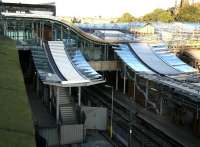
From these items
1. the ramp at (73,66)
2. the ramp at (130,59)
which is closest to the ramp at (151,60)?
the ramp at (130,59)

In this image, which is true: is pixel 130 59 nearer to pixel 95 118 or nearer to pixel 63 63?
pixel 63 63

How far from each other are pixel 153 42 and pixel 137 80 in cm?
821

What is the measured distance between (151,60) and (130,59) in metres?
2.01

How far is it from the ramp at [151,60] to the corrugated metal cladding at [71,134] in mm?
9878

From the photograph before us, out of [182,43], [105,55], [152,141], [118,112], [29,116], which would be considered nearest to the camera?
[29,116]

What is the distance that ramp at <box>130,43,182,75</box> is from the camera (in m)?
32.5

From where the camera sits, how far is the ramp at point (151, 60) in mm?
32459

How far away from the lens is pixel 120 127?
28.1 meters

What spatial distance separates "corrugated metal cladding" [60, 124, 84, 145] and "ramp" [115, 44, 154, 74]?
9080mm

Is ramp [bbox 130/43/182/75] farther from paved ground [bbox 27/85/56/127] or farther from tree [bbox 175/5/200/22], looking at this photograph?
tree [bbox 175/5/200/22]

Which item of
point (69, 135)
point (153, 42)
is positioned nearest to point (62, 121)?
point (69, 135)

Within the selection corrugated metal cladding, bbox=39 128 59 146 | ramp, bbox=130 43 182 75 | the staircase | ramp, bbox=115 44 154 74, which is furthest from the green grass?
ramp, bbox=130 43 182 75

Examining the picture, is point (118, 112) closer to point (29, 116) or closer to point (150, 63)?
point (150, 63)

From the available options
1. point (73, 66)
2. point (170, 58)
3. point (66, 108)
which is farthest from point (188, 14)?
point (66, 108)
